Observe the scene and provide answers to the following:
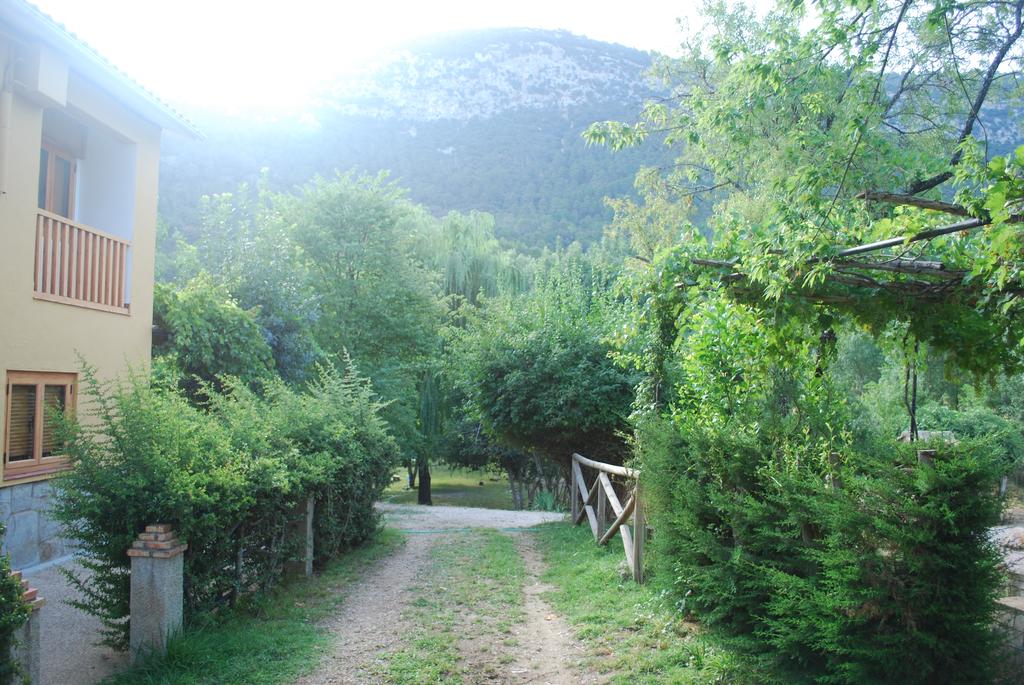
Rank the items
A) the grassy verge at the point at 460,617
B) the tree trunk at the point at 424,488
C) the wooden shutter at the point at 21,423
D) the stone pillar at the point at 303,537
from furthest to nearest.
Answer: the tree trunk at the point at 424,488 → the wooden shutter at the point at 21,423 → the stone pillar at the point at 303,537 → the grassy verge at the point at 460,617

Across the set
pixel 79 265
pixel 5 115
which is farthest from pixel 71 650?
pixel 5 115

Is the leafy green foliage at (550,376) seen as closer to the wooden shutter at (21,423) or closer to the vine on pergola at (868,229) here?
the vine on pergola at (868,229)

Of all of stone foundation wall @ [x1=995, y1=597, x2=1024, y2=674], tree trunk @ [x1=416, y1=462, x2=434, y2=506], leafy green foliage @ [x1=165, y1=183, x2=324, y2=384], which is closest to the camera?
stone foundation wall @ [x1=995, y1=597, x2=1024, y2=674]

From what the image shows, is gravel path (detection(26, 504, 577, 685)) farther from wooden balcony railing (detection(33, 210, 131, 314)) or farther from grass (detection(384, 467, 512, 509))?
grass (detection(384, 467, 512, 509))

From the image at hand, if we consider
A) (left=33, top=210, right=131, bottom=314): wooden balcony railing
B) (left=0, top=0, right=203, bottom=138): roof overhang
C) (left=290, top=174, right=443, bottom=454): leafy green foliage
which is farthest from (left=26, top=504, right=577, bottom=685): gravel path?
(left=290, top=174, right=443, bottom=454): leafy green foliage

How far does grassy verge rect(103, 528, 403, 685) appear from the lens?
5332 millimetres

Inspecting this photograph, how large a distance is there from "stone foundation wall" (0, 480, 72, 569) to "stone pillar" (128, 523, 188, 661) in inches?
141

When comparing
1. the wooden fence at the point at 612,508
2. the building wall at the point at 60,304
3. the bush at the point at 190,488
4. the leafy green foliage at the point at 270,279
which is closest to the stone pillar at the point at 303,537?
the bush at the point at 190,488

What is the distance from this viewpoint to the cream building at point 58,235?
28.0 feet

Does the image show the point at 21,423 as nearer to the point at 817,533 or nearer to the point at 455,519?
the point at 817,533

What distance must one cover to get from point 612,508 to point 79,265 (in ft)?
25.9

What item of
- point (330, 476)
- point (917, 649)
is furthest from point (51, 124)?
point (917, 649)

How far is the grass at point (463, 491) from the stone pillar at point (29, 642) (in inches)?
1008

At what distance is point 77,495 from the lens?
561cm
